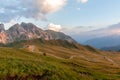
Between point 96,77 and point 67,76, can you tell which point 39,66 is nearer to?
point 67,76

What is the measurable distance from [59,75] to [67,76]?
171cm

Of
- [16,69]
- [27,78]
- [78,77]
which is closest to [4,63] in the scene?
[16,69]

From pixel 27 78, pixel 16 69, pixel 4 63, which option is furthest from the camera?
pixel 4 63

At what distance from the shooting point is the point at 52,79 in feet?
156

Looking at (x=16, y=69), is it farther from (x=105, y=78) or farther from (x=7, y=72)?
(x=105, y=78)

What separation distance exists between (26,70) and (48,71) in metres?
4.38

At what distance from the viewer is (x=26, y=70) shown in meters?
50.7

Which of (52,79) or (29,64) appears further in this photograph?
(29,64)

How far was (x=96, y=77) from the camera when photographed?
54.9 m

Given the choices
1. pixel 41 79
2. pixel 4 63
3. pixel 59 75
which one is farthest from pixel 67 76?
pixel 4 63

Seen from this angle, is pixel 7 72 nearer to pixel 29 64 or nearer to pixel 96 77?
pixel 29 64

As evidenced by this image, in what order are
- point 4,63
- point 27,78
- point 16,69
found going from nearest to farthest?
point 27,78
point 16,69
point 4,63

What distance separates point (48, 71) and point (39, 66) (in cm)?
356

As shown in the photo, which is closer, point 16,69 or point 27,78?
point 27,78
